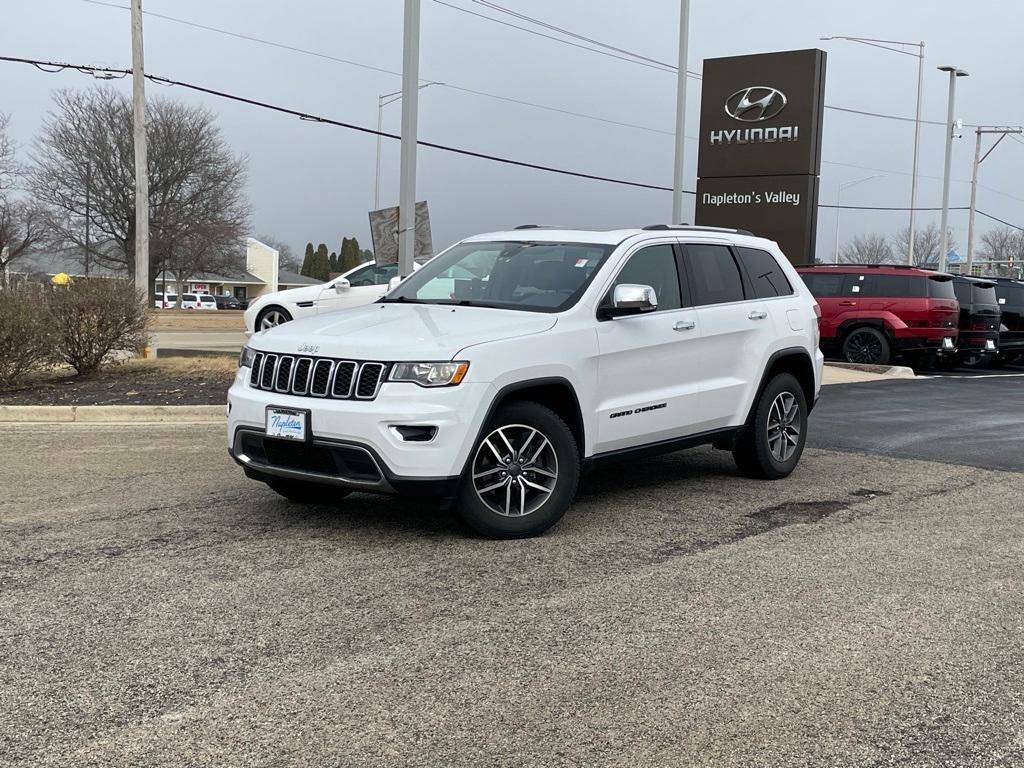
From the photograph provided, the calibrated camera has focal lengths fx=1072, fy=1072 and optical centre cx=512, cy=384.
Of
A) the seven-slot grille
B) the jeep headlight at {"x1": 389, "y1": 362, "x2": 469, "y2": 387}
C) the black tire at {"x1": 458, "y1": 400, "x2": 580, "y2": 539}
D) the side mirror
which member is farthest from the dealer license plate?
the side mirror

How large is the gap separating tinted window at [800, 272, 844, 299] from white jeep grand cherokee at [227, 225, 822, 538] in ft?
44.3

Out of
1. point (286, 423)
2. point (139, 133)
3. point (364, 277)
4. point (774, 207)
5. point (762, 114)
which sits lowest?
point (286, 423)

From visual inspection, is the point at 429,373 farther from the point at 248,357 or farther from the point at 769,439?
the point at 769,439

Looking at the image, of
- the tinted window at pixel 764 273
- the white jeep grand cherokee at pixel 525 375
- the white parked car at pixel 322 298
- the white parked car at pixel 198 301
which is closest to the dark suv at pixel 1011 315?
the white parked car at pixel 322 298

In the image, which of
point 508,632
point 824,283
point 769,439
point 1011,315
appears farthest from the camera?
point 1011,315

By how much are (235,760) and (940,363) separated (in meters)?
22.8

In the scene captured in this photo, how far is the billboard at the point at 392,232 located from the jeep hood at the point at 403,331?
25.5ft

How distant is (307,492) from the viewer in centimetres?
688

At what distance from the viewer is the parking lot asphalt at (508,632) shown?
3.49m

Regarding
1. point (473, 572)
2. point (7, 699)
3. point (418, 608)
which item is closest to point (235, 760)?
point (7, 699)

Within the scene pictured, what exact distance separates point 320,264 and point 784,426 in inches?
4034

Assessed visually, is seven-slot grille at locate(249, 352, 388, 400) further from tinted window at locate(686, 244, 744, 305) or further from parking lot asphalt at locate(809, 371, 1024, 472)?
parking lot asphalt at locate(809, 371, 1024, 472)

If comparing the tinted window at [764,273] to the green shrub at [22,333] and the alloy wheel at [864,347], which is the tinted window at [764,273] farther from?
the alloy wheel at [864,347]

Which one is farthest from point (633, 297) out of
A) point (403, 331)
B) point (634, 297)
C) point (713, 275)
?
point (713, 275)
